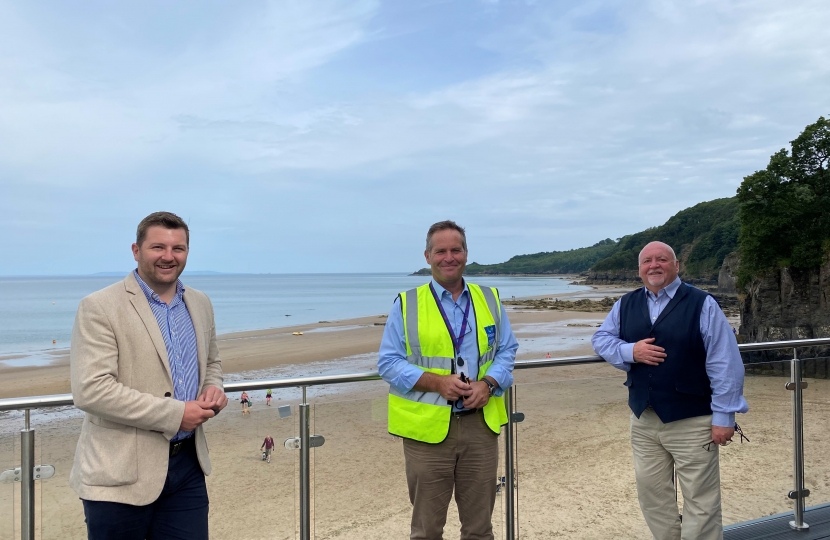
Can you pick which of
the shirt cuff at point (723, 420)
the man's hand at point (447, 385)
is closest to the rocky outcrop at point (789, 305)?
the shirt cuff at point (723, 420)

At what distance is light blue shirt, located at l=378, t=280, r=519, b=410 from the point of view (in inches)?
99.5

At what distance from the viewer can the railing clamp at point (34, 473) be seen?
93.0 inches

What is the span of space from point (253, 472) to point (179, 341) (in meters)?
0.88

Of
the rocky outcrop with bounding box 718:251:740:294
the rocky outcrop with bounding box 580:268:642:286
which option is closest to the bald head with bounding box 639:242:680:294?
the rocky outcrop with bounding box 718:251:740:294

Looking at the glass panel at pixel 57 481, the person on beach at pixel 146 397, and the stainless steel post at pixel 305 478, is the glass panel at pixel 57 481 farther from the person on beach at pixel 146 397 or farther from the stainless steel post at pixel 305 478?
the stainless steel post at pixel 305 478

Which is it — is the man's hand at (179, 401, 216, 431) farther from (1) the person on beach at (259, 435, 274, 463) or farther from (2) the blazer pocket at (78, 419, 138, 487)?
(1) the person on beach at (259, 435, 274, 463)

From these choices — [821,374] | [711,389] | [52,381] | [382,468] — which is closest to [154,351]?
[382,468]

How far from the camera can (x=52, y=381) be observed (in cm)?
1873

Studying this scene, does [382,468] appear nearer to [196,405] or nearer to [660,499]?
[196,405]

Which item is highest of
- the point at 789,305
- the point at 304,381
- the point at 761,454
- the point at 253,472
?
the point at 304,381

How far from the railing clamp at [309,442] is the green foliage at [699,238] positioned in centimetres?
6379

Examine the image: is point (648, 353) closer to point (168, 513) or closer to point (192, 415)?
point (192, 415)

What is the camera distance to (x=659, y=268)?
2.96 meters

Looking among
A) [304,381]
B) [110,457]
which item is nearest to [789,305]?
[304,381]
